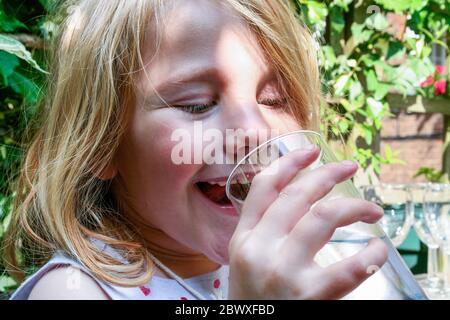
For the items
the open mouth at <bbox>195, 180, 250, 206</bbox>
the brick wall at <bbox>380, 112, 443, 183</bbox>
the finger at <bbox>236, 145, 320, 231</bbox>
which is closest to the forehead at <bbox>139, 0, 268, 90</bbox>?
the open mouth at <bbox>195, 180, 250, 206</bbox>

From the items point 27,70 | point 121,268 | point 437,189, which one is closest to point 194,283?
point 121,268

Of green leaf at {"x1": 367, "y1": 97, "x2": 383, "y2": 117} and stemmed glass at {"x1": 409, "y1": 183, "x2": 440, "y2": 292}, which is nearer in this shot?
stemmed glass at {"x1": 409, "y1": 183, "x2": 440, "y2": 292}

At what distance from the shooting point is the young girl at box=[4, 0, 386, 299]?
60 centimetres

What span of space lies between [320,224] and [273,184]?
49mm

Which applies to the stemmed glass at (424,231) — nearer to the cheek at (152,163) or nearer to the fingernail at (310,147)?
the cheek at (152,163)

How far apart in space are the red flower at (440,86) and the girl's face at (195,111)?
1.55m

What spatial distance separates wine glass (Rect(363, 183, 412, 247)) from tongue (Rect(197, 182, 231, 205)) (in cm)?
67

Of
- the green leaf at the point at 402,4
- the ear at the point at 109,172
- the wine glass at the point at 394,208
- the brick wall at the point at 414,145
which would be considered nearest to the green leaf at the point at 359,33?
the green leaf at the point at 402,4

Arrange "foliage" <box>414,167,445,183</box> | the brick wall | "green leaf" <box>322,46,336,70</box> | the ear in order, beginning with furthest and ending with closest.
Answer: the brick wall, "foliage" <box>414,167,445,183</box>, "green leaf" <box>322,46,336,70</box>, the ear

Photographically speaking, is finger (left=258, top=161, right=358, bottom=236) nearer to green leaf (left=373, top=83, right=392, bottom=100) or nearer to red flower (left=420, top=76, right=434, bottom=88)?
green leaf (left=373, top=83, right=392, bottom=100)

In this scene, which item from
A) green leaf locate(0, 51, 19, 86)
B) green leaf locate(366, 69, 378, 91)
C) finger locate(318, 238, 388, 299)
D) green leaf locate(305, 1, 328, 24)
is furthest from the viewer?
green leaf locate(366, 69, 378, 91)
